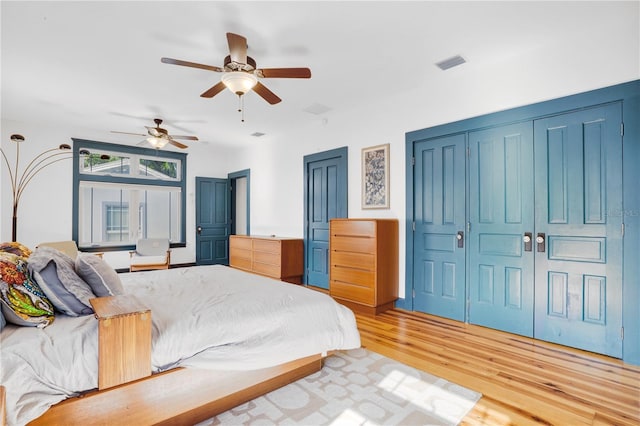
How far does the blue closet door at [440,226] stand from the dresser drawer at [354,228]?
23.3 inches

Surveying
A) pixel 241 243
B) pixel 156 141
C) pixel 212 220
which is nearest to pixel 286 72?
pixel 156 141

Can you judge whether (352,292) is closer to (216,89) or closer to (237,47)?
(216,89)

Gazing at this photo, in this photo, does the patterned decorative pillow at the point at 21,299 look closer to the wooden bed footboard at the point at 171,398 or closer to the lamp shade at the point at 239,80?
the wooden bed footboard at the point at 171,398

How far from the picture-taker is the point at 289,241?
5270 millimetres

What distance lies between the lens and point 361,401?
1.93 meters

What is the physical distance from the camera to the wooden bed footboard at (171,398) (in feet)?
4.43

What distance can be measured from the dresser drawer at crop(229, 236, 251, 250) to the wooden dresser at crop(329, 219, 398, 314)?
2.32 meters

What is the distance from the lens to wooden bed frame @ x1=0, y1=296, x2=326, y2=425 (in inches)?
53.9

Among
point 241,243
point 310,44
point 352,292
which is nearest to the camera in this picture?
point 310,44

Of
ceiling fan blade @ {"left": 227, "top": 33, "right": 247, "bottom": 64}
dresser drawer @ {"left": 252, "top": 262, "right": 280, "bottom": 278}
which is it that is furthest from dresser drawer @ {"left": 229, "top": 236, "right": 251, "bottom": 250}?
ceiling fan blade @ {"left": 227, "top": 33, "right": 247, "bottom": 64}

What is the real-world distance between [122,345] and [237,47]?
2.13m

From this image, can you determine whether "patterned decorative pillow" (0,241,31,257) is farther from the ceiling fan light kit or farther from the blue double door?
the blue double door

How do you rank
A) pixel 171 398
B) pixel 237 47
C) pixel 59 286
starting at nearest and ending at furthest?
pixel 171 398, pixel 59 286, pixel 237 47

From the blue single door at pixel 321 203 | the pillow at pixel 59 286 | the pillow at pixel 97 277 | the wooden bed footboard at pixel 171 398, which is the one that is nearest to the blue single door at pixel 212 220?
the blue single door at pixel 321 203
